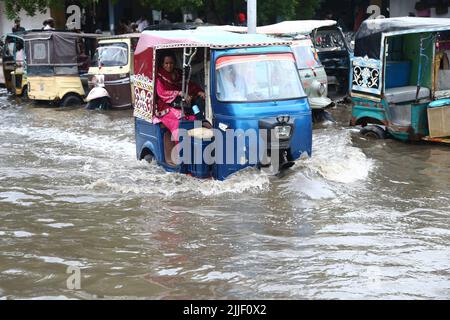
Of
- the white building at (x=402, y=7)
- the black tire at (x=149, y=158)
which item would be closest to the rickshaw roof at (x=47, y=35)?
Result: the black tire at (x=149, y=158)

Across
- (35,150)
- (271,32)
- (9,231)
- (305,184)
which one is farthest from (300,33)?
(9,231)

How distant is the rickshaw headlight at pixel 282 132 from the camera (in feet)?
27.3

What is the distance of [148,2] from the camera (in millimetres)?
20594

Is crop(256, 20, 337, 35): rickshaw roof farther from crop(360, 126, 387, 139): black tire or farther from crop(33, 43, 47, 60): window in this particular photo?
crop(33, 43, 47, 60): window

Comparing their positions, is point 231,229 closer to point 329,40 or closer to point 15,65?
point 329,40

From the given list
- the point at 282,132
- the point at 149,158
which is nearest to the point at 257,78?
the point at 282,132

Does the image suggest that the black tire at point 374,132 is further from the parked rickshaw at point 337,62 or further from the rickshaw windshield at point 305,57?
the parked rickshaw at point 337,62

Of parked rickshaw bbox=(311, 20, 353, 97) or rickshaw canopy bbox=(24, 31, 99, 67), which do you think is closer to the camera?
parked rickshaw bbox=(311, 20, 353, 97)

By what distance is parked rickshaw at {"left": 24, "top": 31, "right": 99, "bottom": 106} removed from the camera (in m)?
17.2

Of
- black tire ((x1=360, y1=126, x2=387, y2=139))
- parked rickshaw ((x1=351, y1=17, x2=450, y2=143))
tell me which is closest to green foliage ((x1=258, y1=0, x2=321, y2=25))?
parked rickshaw ((x1=351, y1=17, x2=450, y2=143))

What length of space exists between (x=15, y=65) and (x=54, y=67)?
2.36 m

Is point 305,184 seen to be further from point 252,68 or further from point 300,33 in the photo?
point 300,33

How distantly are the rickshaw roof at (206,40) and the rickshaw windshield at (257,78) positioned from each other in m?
0.16

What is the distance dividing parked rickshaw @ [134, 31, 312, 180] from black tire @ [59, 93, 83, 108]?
8878mm
